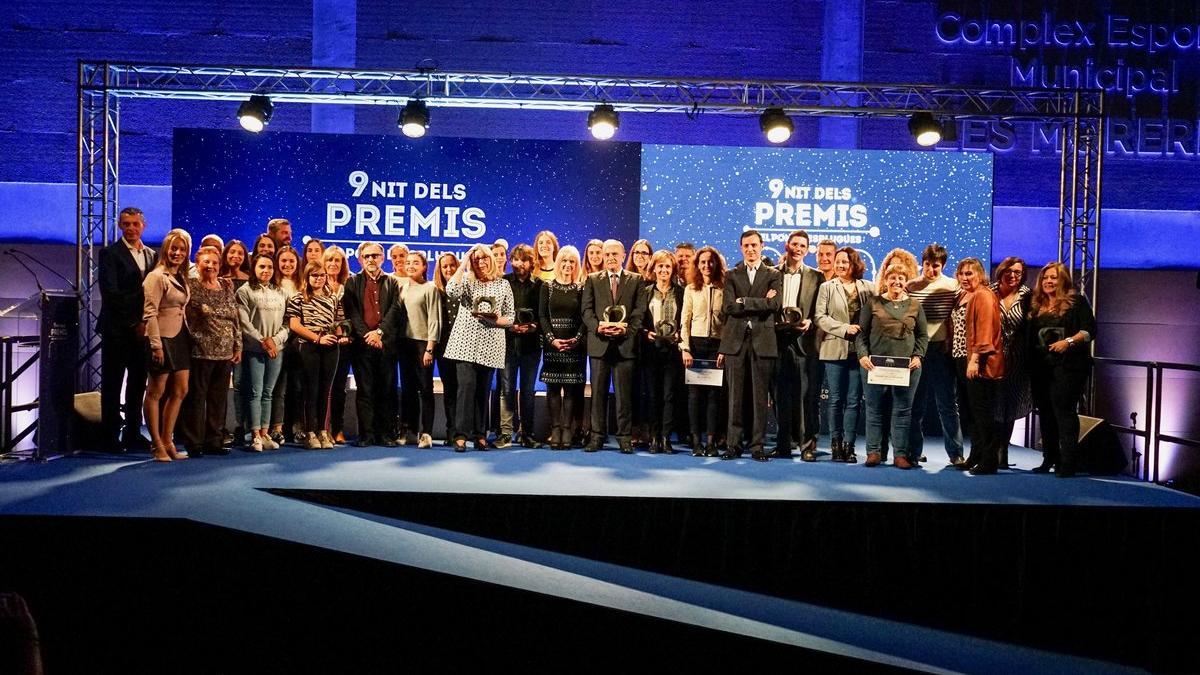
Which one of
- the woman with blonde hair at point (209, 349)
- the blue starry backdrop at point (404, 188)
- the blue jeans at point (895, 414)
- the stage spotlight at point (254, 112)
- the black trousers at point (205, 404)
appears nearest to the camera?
the woman with blonde hair at point (209, 349)

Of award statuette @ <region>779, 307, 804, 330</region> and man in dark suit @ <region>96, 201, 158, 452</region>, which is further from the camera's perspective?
award statuette @ <region>779, 307, 804, 330</region>

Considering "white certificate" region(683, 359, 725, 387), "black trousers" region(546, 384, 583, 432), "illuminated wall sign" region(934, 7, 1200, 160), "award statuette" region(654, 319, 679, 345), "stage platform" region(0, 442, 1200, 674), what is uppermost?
"illuminated wall sign" region(934, 7, 1200, 160)

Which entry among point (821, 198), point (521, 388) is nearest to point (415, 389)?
point (521, 388)

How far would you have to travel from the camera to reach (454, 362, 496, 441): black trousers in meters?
6.42

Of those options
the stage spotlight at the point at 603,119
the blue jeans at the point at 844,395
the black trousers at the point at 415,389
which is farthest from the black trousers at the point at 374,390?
the blue jeans at the point at 844,395

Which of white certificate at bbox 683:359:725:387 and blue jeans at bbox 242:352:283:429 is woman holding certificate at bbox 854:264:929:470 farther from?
blue jeans at bbox 242:352:283:429

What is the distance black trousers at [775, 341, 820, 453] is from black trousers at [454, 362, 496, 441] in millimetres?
2437

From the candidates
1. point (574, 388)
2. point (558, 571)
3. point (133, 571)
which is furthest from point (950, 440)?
point (133, 571)

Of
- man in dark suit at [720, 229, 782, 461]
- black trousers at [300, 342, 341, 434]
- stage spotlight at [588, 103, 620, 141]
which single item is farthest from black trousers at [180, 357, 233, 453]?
stage spotlight at [588, 103, 620, 141]

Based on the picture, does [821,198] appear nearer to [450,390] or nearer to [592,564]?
[450,390]

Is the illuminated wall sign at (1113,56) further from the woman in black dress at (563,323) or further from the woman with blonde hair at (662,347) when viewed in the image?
the woman in black dress at (563,323)

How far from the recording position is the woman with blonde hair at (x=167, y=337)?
549 cm

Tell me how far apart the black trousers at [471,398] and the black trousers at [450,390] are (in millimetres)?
124

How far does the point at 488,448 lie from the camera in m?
6.66
